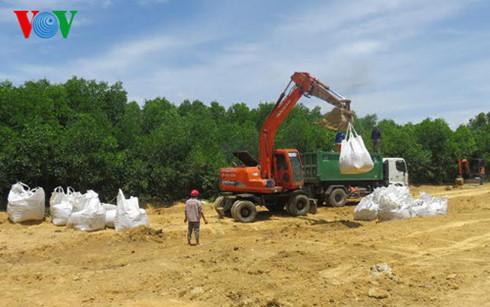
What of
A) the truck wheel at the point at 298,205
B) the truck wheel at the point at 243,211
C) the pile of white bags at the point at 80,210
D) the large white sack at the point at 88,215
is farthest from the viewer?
the truck wheel at the point at 298,205

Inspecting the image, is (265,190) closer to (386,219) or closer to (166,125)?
(386,219)

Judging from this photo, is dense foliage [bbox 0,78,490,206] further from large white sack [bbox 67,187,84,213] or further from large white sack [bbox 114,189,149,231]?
large white sack [bbox 114,189,149,231]

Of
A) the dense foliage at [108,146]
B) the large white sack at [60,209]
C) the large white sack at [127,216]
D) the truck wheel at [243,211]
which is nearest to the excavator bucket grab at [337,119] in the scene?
the dense foliage at [108,146]

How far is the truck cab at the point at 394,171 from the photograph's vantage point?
2264 centimetres

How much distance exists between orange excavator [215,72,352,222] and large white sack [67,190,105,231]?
13.4 ft

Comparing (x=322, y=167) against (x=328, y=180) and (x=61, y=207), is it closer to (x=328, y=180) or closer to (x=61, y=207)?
(x=328, y=180)

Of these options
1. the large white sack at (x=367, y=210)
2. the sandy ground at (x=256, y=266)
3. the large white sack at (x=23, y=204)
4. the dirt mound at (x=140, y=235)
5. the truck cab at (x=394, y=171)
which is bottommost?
the sandy ground at (x=256, y=266)

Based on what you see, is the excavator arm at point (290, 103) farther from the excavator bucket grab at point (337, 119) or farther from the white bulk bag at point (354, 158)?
the white bulk bag at point (354, 158)

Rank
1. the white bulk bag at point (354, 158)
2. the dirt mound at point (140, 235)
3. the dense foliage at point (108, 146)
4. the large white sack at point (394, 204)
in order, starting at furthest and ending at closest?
1. the dense foliage at point (108, 146)
2. the large white sack at point (394, 204)
3. the white bulk bag at point (354, 158)
4. the dirt mound at point (140, 235)

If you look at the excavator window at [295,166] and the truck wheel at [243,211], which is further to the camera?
the excavator window at [295,166]

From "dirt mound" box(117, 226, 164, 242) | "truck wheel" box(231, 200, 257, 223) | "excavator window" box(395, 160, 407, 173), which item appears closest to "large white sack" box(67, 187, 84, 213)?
"dirt mound" box(117, 226, 164, 242)

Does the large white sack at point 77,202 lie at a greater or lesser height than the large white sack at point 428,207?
greater

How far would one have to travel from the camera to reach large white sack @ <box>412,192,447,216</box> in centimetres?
1452

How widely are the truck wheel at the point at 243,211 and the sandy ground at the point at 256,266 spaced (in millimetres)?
1357
